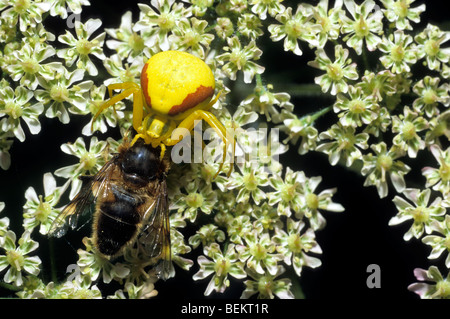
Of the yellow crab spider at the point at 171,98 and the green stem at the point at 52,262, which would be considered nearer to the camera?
the yellow crab spider at the point at 171,98

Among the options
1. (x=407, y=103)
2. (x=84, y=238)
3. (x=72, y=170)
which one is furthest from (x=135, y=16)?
(x=407, y=103)

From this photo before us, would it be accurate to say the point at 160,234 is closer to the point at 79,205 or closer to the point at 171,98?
the point at 79,205

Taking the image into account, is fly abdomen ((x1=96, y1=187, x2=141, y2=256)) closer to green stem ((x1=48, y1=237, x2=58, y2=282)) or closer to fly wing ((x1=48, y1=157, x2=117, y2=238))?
fly wing ((x1=48, y1=157, x2=117, y2=238))

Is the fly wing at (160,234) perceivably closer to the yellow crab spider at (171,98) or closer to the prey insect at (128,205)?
the prey insect at (128,205)

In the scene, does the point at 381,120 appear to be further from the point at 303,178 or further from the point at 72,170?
the point at 72,170

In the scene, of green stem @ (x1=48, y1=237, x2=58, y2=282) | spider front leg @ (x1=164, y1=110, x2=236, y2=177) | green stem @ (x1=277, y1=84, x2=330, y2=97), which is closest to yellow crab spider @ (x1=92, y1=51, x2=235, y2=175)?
spider front leg @ (x1=164, y1=110, x2=236, y2=177)

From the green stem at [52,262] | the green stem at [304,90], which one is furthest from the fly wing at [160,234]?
the green stem at [304,90]
